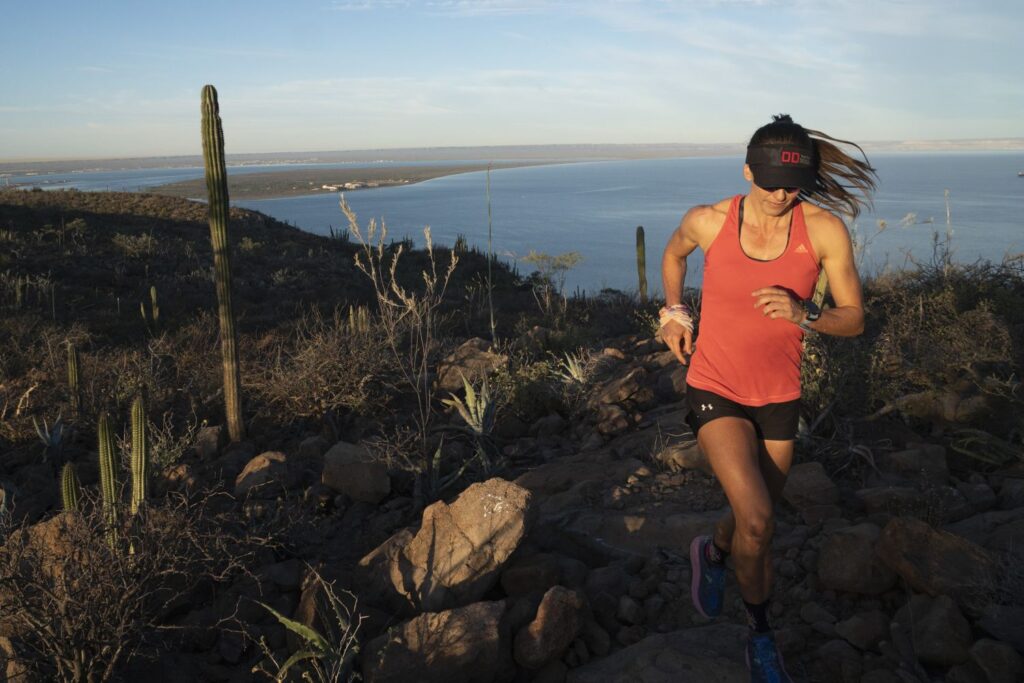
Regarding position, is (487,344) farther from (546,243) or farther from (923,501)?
(546,243)

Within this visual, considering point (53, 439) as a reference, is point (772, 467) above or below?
above

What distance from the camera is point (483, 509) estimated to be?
11.4 feet

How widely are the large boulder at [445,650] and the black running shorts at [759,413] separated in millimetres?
1073

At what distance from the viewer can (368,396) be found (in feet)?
22.1

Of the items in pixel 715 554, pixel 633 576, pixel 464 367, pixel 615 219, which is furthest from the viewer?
pixel 615 219

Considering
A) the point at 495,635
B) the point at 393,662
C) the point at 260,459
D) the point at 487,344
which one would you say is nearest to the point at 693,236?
the point at 495,635

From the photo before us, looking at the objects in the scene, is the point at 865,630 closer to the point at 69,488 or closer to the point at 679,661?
the point at 679,661

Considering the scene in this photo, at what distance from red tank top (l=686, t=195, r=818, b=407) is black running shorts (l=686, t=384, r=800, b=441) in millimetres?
26

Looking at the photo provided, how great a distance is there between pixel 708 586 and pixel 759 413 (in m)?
0.75

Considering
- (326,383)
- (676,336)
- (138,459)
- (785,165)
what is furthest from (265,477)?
(785,165)

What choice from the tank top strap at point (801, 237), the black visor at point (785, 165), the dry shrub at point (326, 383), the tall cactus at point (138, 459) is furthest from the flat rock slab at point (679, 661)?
the dry shrub at point (326, 383)

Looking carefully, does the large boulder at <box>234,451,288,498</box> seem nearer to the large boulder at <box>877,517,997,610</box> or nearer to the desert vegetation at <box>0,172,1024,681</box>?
the desert vegetation at <box>0,172,1024,681</box>

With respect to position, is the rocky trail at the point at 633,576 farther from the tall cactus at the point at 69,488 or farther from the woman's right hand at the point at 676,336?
the woman's right hand at the point at 676,336

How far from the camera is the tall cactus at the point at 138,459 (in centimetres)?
385
